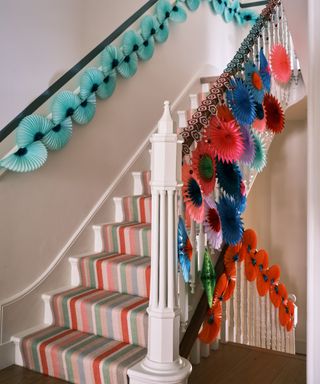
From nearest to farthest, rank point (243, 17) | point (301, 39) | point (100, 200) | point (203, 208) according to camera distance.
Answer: point (301, 39) → point (203, 208) → point (100, 200) → point (243, 17)

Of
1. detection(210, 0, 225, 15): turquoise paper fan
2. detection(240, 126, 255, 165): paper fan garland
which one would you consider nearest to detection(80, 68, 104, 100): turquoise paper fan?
detection(240, 126, 255, 165): paper fan garland

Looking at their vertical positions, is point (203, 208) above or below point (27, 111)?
below

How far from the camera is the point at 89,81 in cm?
271

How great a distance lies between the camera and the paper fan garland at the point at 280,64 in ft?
10.2

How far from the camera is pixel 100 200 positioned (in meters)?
2.98

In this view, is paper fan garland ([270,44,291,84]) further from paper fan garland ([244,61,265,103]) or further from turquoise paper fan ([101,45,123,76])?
turquoise paper fan ([101,45,123,76])

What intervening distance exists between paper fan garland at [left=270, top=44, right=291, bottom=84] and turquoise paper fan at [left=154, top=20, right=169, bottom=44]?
989 millimetres

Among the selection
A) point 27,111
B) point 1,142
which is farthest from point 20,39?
point 1,142

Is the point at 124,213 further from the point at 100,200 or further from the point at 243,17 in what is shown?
the point at 243,17

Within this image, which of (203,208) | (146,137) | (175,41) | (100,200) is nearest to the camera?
(203,208)

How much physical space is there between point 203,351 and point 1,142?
1650 mm

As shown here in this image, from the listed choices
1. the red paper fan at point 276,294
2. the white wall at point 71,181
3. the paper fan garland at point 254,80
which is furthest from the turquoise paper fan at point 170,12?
the red paper fan at point 276,294

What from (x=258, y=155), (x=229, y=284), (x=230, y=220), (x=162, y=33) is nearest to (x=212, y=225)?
(x=230, y=220)

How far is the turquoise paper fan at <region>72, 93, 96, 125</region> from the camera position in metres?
2.65
